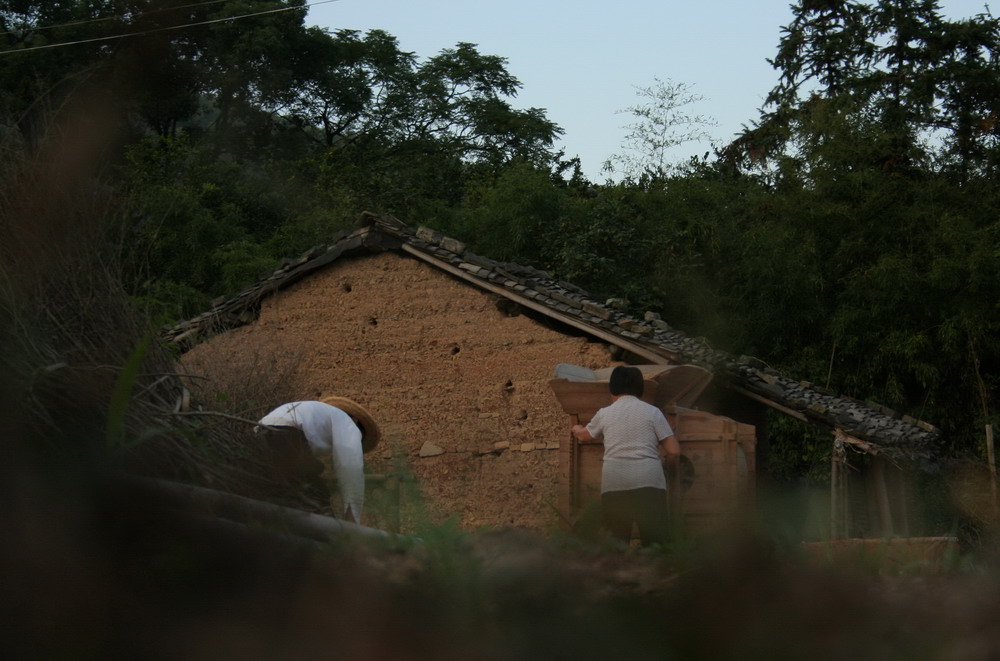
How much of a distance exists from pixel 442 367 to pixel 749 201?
33.9 ft

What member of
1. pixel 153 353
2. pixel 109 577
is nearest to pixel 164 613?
pixel 109 577

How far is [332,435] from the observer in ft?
15.4

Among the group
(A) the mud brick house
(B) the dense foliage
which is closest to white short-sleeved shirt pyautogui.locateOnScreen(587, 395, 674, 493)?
(A) the mud brick house

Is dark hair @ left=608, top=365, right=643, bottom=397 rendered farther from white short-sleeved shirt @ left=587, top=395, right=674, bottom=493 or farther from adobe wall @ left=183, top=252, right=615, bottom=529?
adobe wall @ left=183, top=252, right=615, bottom=529

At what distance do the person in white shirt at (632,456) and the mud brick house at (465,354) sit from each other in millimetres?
3997

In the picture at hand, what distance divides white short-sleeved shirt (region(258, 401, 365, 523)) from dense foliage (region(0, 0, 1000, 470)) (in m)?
7.37

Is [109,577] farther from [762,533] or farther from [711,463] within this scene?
[711,463]

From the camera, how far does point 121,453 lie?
8.77ft

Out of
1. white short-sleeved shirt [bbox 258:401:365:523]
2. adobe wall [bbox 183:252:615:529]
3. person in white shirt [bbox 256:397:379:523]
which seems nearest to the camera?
person in white shirt [bbox 256:397:379:523]

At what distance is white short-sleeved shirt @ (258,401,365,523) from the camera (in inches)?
174

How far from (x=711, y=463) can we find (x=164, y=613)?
6405mm

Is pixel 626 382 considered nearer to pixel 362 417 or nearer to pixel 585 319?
pixel 362 417

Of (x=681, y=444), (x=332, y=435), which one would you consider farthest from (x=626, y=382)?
(x=681, y=444)

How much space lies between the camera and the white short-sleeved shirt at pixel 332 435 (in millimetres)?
4414
